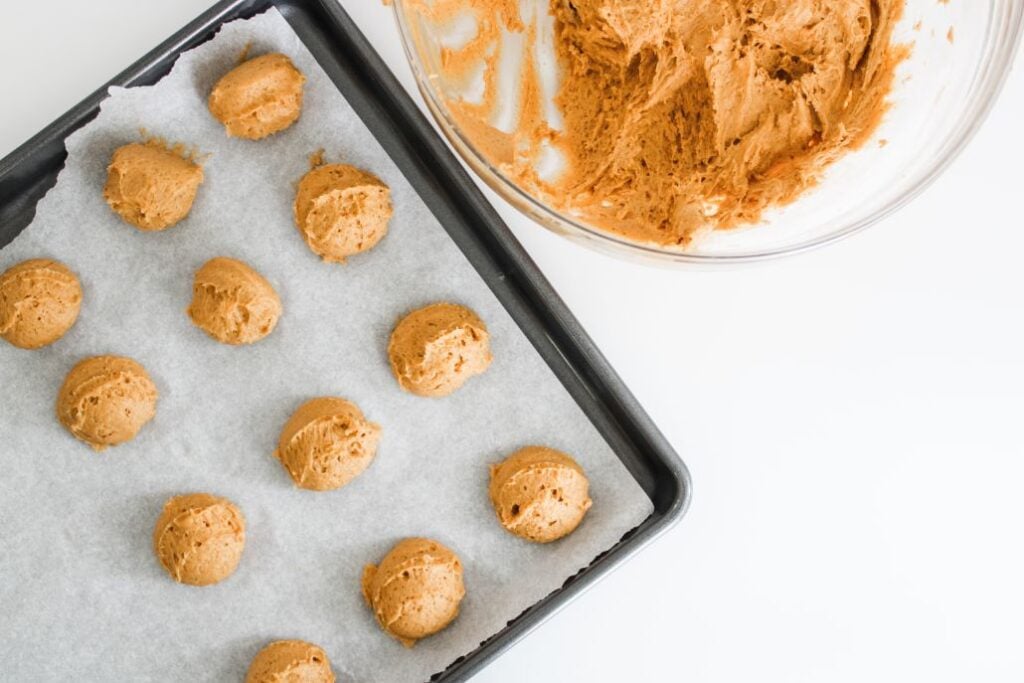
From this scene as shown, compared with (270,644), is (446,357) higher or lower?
higher

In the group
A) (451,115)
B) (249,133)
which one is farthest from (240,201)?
(451,115)

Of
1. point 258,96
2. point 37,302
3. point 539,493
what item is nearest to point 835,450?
point 539,493

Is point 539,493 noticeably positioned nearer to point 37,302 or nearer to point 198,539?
point 198,539

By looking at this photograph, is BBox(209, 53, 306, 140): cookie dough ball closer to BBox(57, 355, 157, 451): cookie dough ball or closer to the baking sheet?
the baking sheet

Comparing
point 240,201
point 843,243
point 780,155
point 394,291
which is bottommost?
point 843,243

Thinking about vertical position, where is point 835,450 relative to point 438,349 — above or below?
below

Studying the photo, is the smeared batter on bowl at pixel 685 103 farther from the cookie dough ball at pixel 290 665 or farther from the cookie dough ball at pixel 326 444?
the cookie dough ball at pixel 290 665

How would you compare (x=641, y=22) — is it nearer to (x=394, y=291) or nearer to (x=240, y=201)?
(x=394, y=291)
